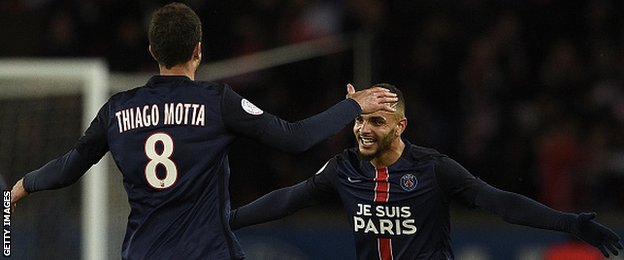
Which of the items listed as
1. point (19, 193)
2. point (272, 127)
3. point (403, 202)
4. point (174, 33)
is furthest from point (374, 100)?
point (19, 193)

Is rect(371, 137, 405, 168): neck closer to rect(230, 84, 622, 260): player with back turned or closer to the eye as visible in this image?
rect(230, 84, 622, 260): player with back turned

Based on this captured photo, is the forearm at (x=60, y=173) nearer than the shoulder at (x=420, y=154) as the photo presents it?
Yes

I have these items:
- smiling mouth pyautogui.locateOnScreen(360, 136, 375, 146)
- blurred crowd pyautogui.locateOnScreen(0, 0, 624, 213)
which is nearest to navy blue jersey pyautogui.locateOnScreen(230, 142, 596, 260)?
smiling mouth pyautogui.locateOnScreen(360, 136, 375, 146)

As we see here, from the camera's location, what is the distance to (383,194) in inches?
240

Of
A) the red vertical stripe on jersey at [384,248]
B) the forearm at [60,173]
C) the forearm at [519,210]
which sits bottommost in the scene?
the red vertical stripe on jersey at [384,248]

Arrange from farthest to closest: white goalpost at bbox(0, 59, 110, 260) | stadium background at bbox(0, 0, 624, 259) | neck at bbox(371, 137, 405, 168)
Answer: stadium background at bbox(0, 0, 624, 259) → white goalpost at bbox(0, 59, 110, 260) → neck at bbox(371, 137, 405, 168)

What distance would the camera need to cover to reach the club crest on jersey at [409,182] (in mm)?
6078

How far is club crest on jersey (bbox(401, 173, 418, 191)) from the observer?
6078 millimetres

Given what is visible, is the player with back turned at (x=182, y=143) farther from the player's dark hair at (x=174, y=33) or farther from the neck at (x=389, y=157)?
the neck at (x=389, y=157)

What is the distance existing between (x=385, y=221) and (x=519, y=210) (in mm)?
609

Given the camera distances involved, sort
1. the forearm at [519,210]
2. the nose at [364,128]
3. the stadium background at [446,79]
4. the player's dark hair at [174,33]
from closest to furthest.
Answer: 1. the player's dark hair at [174,33]
2. the forearm at [519,210]
3. the nose at [364,128]
4. the stadium background at [446,79]

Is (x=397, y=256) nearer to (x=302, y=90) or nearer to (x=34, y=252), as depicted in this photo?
(x=34, y=252)

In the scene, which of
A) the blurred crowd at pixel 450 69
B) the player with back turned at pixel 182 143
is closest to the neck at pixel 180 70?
the player with back turned at pixel 182 143

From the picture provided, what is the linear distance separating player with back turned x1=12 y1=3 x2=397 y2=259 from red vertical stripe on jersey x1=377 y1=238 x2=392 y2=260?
125 cm
